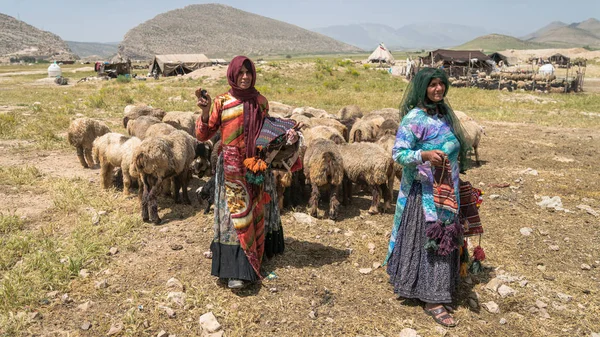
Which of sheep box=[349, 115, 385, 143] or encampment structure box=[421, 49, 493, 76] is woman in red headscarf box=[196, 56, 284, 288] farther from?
encampment structure box=[421, 49, 493, 76]

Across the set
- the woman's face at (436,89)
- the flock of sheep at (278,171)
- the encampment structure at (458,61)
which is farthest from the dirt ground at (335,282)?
the encampment structure at (458,61)

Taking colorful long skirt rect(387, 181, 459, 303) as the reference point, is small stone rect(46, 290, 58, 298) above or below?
below

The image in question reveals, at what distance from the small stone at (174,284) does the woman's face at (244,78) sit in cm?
209

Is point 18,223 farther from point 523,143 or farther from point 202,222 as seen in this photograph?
point 523,143

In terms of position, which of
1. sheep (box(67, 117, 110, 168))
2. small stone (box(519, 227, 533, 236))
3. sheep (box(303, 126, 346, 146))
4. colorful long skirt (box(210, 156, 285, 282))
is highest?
sheep (box(303, 126, 346, 146))

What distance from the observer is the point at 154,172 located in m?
5.75

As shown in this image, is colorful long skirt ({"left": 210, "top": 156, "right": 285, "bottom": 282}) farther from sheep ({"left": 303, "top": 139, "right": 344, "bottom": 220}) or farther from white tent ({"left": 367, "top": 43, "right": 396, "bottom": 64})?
white tent ({"left": 367, "top": 43, "right": 396, "bottom": 64})

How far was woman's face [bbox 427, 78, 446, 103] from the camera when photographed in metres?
3.40

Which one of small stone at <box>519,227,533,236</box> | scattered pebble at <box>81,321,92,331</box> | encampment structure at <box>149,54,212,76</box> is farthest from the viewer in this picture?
encampment structure at <box>149,54,212,76</box>

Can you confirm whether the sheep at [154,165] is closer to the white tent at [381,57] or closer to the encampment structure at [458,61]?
the encampment structure at [458,61]

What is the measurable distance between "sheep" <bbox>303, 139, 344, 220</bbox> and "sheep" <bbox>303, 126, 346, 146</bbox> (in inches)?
43.0

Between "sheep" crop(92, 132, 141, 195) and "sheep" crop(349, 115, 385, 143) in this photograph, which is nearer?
"sheep" crop(92, 132, 141, 195)

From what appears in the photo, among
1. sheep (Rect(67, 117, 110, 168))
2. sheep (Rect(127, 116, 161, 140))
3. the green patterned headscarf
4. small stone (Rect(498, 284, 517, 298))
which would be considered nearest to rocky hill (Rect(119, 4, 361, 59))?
sheep (Rect(67, 117, 110, 168))

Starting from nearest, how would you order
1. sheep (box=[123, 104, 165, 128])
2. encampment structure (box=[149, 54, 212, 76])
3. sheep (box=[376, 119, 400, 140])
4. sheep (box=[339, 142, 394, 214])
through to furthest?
sheep (box=[339, 142, 394, 214])
sheep (box=[376, 119, 400, 140])
sheep (box=[123, 104, 165, 128])
encampment structure (box=[149, 54, 212, 76])
